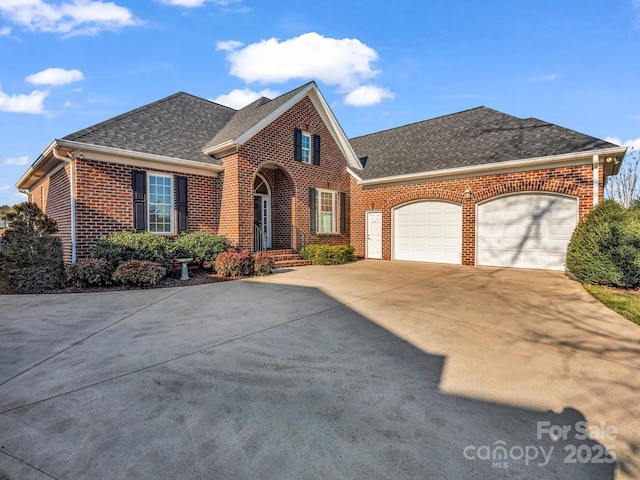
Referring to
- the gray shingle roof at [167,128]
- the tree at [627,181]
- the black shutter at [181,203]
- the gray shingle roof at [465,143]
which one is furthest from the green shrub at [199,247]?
the tree at [627,181]

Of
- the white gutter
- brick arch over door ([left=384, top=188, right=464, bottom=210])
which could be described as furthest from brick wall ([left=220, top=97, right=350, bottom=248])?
brick arch over door ([left=384, top=188, right=464, bottom=210])

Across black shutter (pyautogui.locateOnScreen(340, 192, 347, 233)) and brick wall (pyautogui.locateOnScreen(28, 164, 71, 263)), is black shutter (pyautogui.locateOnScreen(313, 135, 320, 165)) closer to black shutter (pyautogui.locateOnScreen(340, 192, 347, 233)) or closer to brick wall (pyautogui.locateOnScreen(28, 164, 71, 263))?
black shutter (pyautogui.locateOnScreen(340, 192, 347, 233))

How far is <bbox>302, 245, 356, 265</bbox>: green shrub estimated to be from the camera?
494 inches

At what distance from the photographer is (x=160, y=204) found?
10281mm

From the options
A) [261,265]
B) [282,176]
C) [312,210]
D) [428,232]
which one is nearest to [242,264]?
[261,265]

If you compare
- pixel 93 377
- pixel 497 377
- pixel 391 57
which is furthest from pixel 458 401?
pixel 391 57

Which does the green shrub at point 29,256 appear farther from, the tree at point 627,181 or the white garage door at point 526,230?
the tree at point 627,181

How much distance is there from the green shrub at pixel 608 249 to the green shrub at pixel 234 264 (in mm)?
8957

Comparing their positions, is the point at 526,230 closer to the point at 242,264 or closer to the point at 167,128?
the point at 242,264

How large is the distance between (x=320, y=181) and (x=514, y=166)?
745cm

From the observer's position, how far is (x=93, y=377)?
3.08 m

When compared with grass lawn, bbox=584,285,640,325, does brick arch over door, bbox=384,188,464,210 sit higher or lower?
higher

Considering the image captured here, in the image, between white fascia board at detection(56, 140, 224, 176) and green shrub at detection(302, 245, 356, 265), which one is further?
green shrub at detection(302, 245, 356, 265)

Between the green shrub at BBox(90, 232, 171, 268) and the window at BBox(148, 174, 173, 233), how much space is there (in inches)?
33.5
